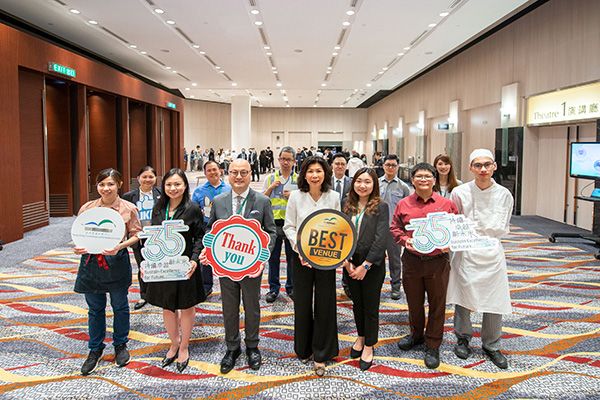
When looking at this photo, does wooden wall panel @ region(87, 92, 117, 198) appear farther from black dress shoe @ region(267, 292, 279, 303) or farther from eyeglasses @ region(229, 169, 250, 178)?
eyeglasses @ region(229, 169, 250, 178)

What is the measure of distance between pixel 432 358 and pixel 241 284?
150 centimetres

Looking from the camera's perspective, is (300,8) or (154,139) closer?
(300,8)

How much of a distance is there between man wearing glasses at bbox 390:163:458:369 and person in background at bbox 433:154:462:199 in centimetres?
144

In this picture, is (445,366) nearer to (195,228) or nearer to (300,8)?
(195,228)

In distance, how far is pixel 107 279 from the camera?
3096 millimetres

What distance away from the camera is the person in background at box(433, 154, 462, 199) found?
4.70 metres

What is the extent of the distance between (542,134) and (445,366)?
8740mm

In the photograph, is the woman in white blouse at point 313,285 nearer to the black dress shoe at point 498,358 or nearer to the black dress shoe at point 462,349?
the black dress shoe at point 462,349

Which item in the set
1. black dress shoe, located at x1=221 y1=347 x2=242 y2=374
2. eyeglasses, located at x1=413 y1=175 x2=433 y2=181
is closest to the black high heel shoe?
black dress shoe, located at x1=221 y1=347 x2=242 y2=374

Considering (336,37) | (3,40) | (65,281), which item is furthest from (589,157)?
(3,40)

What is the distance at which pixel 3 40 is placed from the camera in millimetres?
7414

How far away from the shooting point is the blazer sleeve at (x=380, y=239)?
10.1 ft

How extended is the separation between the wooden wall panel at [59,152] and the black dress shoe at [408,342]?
9.65m

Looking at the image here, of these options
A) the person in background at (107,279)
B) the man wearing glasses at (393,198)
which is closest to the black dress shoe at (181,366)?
the person in background at (107,279)
